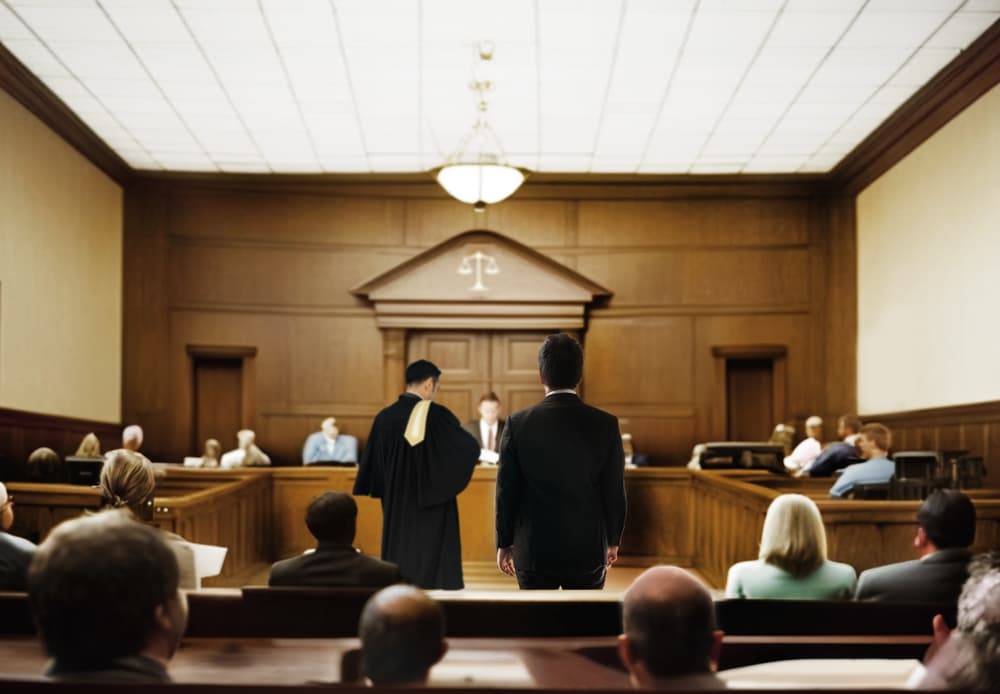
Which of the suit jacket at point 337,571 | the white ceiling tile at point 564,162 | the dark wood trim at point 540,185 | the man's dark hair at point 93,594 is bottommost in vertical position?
the suit jacket at point 337,571

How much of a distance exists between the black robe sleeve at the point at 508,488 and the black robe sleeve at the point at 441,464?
5.94ft

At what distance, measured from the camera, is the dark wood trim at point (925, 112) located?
7797 millimetres

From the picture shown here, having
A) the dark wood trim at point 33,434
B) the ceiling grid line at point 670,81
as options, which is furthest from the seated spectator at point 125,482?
the ceiling grid line at point 670,81

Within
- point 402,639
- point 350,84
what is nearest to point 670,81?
point 350,84

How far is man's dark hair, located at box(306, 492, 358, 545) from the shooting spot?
345cm

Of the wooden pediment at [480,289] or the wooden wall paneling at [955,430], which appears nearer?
the wooden wall paneling at [955,430]

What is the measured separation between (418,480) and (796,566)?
255 centimetres

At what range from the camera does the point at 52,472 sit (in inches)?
281

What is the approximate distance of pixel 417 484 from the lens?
5359 millimetres

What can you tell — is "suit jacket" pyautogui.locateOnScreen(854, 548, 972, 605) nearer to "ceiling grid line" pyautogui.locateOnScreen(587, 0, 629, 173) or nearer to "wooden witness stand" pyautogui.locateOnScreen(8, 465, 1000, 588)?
"wooden witness stand" pyautogui.locateOnScreen(8, 465, 1000, 588)

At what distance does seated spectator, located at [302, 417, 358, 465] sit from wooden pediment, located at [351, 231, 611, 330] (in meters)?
1.47

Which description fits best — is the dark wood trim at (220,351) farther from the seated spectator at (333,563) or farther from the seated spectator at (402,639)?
the seated spectator at (402,639)

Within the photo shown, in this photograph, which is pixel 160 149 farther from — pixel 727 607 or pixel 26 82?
pixel 727 607

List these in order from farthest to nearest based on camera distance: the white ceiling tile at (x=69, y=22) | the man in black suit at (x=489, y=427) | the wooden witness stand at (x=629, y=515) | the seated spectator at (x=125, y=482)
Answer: the man in black suit at (x=489, y=427) → the white ceiling tile at (x=69, y=22) → the wooden witness stand at (x=629, y=515) → the seated spectator at (x=125, y=482)
